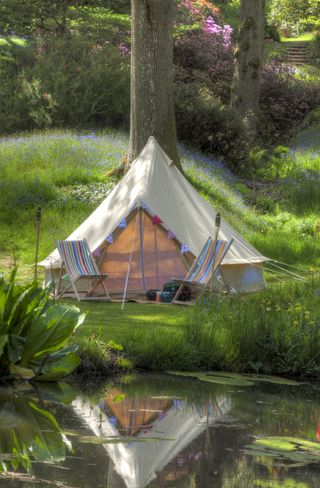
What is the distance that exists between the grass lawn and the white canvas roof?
4.01ft

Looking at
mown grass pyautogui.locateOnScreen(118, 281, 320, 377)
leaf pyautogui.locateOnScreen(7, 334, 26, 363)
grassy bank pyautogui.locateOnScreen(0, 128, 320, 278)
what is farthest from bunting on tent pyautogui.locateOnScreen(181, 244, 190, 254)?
leaf pyautogui.locateOnScreen(7, 334, 26, 363)

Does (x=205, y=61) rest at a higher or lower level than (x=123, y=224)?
higher

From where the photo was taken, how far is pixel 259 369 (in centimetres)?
1084

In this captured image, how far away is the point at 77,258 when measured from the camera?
46.5 ft

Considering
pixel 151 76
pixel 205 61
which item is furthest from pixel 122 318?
pixel 205 61

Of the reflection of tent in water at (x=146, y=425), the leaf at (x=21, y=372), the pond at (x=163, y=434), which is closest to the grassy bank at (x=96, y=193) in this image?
the leaf at (x=21, y=372)

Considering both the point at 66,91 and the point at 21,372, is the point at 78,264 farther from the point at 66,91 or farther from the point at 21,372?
the point at 66,91

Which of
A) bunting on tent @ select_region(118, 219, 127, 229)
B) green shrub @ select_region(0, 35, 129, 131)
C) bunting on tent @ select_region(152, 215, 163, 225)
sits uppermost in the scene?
green shrub @ select_region(0, 35, 129, 131)

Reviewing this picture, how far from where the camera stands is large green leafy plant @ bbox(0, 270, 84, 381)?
31.3ft

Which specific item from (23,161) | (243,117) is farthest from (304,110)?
(23,161)

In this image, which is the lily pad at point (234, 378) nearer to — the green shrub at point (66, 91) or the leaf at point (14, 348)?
the leaf at point (14, 348)

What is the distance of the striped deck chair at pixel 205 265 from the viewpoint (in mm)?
13766

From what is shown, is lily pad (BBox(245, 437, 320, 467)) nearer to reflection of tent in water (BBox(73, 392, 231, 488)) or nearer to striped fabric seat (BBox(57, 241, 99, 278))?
reflection of tent in water (BBox(73, 392, 231, 488))

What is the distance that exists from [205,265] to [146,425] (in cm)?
563
